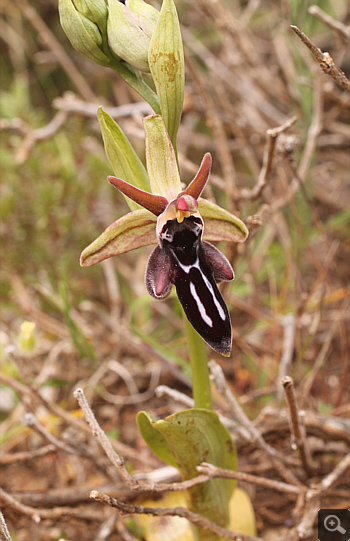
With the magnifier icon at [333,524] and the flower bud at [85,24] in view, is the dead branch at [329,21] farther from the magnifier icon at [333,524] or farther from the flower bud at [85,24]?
the magnifier icon at [333,524]

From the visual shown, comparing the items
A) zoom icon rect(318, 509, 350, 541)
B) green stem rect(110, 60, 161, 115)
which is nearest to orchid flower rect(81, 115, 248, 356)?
green stem rect(110, 60, 161, 115)

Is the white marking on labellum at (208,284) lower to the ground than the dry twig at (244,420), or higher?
higher

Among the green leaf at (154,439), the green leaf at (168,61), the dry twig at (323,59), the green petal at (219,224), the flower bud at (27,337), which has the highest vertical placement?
the dry twig at (323,59)

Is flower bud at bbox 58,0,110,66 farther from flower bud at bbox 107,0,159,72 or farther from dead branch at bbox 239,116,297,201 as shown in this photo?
dead branch at bbox 239,116,297,201

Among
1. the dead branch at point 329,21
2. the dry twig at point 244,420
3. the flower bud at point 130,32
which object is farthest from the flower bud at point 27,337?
the dead branch at point 329,21

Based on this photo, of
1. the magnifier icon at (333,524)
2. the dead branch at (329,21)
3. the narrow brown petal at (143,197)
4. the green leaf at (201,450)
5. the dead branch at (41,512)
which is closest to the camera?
the narrow brown petal at (143,197)

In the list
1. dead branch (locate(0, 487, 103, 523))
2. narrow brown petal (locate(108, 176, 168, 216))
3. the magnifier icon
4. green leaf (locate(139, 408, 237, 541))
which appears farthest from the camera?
the magnifier icon
